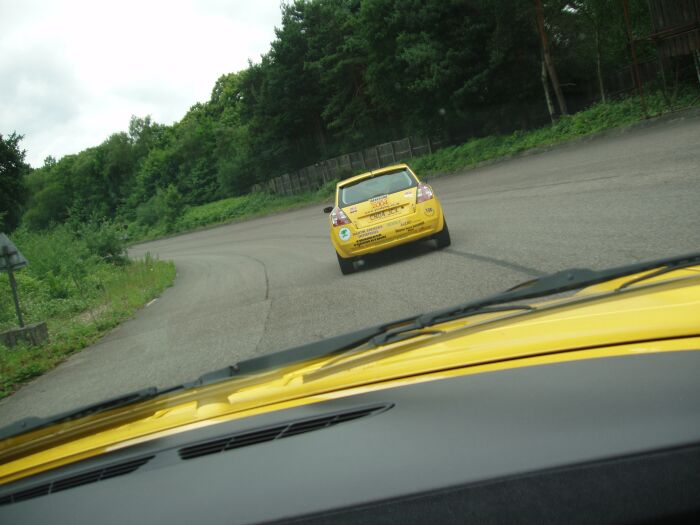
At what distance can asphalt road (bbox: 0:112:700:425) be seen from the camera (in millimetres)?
7664

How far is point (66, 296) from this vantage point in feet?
70.7

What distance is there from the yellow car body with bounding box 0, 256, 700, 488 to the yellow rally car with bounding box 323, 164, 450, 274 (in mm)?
8875

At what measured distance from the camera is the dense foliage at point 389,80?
1447 inches

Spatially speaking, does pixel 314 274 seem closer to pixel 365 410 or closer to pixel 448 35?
pixel 365 410

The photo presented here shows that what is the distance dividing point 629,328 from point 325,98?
58.1m

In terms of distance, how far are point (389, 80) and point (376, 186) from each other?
3312 centimetres

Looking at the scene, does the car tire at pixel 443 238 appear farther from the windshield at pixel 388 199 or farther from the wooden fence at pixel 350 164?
the wooden fence at pixel 350 164

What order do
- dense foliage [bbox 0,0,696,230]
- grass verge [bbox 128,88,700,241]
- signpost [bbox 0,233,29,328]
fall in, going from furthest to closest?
dense foliage [bbox 0,0,696,230] < grass verge [bbox 128,88,700,241] < signpost [bbox 0,233,29,328]

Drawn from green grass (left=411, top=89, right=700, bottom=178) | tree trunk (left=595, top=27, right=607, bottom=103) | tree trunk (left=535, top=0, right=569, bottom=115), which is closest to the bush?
green grass (left=411, top=89, right=700, bottom=178)

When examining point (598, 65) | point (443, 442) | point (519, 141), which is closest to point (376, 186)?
point (443, 442)

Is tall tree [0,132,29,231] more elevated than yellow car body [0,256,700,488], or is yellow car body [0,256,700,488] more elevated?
tall tree [0,132,29,231]

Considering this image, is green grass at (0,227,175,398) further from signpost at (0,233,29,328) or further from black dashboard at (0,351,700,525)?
black dashboard at (0,351,700,525)

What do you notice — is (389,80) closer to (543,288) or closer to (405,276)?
(405,276)

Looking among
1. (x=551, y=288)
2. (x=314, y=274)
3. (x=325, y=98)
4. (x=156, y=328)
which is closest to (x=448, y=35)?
(x=325, y=98)
